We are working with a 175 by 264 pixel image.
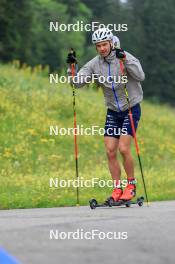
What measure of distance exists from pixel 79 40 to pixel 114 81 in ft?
299

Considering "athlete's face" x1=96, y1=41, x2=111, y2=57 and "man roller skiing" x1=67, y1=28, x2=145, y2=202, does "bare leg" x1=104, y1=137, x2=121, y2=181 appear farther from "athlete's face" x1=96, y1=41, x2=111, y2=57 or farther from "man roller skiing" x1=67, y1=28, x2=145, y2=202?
"athlete's face" x1=96, y1=41, x2=111, y2=57

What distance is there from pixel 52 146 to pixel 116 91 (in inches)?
445

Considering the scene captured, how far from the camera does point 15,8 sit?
61.3 metres

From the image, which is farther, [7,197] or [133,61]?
[7,197]

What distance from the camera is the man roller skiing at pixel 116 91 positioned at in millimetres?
11570

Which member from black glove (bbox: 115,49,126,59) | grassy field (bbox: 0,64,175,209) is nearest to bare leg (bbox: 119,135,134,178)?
black glove (bbox: 115,49,126,59)

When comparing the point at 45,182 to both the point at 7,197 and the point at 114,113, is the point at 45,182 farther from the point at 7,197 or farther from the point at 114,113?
the point at 114,113

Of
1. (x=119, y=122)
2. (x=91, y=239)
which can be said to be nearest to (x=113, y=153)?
(x=119, y=122)

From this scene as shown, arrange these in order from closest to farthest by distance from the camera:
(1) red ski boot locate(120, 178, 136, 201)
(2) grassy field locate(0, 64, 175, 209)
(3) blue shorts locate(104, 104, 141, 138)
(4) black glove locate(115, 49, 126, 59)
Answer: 1. (4) black glove locate(115, 49, 126, 59)
2. (1) red ski boot locate(120, 178, 136, 201)
3. (3) blue shorts locate(104, 104, 141, 138)
4. (2) grassy field locate(0, 64, 175, 209)

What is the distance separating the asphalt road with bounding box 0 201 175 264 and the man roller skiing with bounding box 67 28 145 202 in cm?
272

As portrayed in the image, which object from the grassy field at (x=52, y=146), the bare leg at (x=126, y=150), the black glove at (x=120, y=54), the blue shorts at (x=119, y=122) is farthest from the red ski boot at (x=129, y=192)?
the black glove at (x=120, y=54)

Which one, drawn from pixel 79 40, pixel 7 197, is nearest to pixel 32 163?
pixel 7 197

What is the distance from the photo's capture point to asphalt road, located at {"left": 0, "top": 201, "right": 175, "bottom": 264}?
6.03 metres

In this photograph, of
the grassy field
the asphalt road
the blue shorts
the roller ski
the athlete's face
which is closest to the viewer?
the asphalt road
